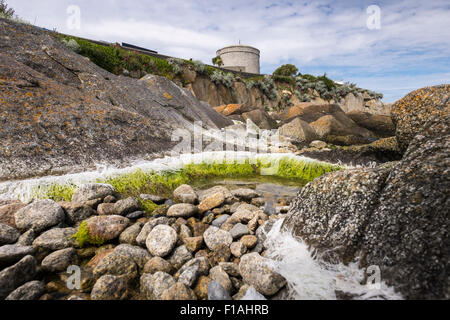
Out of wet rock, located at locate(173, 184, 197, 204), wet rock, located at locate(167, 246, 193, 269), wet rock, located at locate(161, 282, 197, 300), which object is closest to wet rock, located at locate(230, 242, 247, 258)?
wet rock, located at locate(167, 246, 193, 269)

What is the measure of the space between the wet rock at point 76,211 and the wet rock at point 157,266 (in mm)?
1392

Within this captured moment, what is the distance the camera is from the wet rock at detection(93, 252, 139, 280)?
2207 millimetres

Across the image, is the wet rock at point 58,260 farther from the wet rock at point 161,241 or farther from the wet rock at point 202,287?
the wet rock at point 202,287

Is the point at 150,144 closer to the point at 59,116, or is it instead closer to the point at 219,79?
the point at 59,116

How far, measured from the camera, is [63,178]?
4.22 meters

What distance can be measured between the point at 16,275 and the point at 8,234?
2.77 ft

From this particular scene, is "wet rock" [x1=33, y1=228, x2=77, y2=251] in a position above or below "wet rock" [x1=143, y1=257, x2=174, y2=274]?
above

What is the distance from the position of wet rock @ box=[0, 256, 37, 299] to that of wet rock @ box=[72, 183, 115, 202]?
1569 millimetres

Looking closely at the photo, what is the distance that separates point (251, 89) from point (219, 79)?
641 centimetres

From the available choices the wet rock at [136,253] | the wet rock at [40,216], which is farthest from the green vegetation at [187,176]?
the wet rock at [136,253]

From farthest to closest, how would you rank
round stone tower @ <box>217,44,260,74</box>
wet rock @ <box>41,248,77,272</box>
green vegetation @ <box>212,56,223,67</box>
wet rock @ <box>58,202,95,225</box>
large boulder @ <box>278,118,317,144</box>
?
green vegetation @ <box>212,56,223,67</box>
round stone tower @ <box>217,44,260,74</box>
large boulder @ <box>278,118,317,144</box>
wet rock @ <box>58,202,95,225</box>
wet rock @ <box>41,248,77,272</box>

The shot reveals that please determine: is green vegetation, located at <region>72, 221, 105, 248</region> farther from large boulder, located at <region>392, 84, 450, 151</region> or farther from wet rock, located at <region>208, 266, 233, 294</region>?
large boulder, located at <region>392, 84, 450, 151</region>

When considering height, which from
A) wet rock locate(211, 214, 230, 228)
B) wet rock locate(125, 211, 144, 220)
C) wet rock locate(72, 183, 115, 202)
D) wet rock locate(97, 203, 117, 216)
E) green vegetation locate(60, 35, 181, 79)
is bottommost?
wet rock locate(211, 214, 230, 228)

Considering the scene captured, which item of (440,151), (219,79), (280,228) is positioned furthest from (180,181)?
(219,79)
